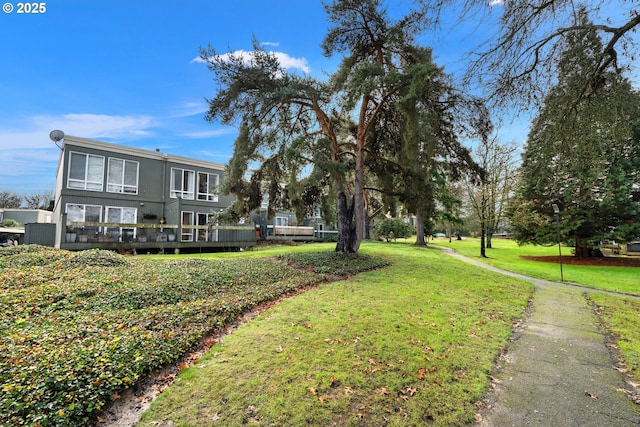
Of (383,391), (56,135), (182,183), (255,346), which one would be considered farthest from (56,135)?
(383,391)

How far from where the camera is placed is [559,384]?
369cm

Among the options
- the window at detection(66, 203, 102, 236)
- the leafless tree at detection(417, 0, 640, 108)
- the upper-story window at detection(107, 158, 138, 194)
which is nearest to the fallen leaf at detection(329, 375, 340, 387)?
the leafless tree at detection(417, 0, 640, 108)

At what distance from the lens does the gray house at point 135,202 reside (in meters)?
16.5

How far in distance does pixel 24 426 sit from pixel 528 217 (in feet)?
83.9

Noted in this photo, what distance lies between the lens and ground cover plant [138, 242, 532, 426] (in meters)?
2.92

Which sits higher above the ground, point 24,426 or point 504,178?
point 504,178

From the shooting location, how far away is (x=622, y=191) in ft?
56.1

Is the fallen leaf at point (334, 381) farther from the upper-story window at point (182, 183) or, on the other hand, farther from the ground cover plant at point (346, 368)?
the upper-story window at point (182, 183)

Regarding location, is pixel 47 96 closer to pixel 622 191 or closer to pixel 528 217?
pixel 528 217

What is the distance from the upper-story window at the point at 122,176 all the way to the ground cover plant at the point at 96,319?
9.89 m

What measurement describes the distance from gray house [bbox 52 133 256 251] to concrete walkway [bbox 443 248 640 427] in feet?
48.2

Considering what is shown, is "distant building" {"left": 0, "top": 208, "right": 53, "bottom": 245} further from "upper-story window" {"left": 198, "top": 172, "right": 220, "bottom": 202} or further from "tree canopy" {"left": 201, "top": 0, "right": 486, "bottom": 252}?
"tree canopy" {"left": 201, "top": 0, "right": 486, "bottom": 252}

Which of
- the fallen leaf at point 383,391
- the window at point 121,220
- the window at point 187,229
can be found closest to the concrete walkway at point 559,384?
the fallen leaf at point 383,391

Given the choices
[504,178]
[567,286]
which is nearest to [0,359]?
[567,286]
